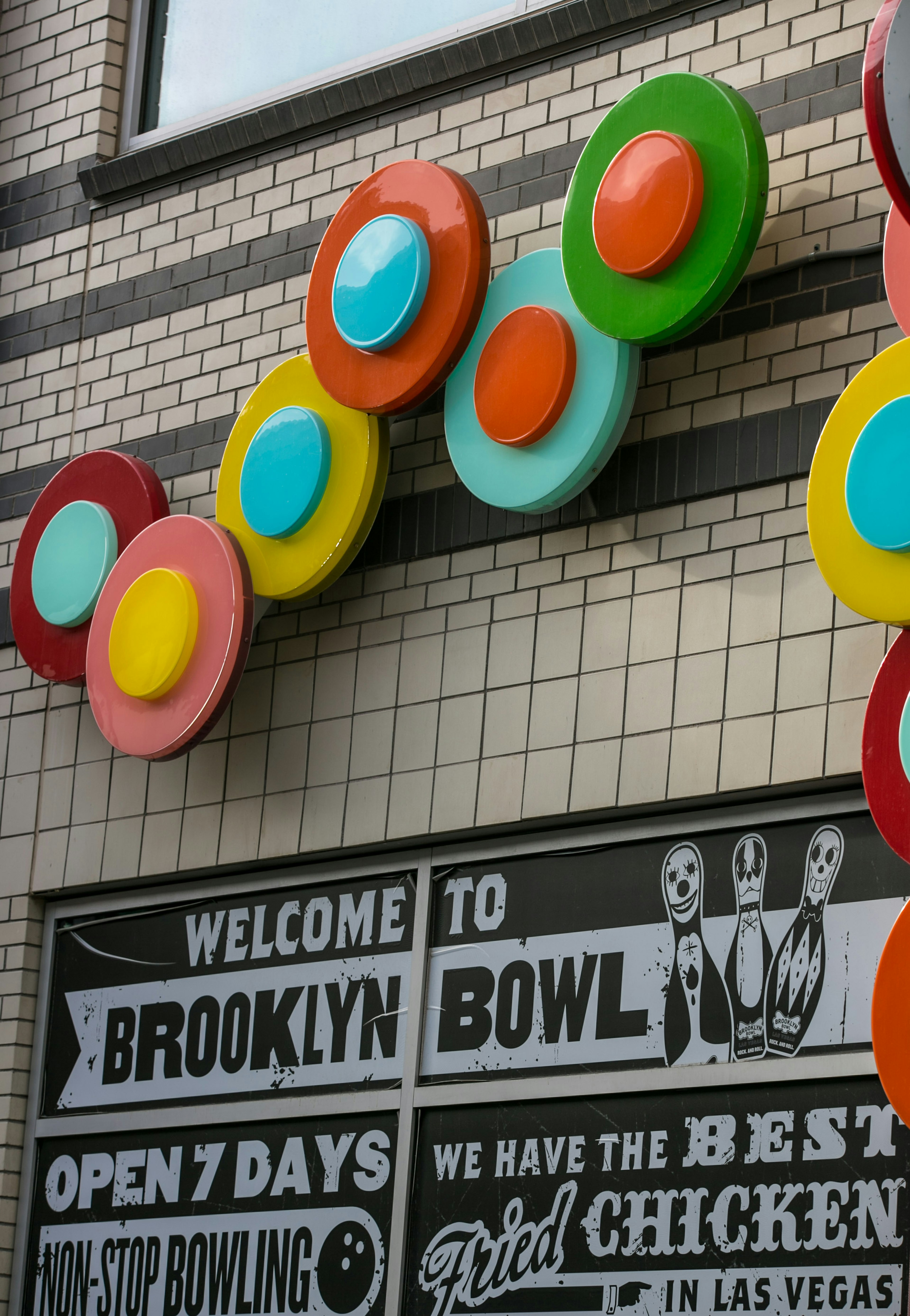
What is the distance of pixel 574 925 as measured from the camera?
20.3ft

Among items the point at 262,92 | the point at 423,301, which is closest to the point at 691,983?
the point at 423,301

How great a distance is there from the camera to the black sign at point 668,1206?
5.28 metres

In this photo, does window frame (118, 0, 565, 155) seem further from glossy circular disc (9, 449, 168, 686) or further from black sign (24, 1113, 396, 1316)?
black sign (24, 1113, 396, 1316)

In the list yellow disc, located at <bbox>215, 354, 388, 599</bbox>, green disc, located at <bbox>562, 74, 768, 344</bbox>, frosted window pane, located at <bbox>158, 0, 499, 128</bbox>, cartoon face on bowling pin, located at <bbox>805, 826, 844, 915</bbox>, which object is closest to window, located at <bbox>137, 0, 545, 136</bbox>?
frosted window pane, located at <bbox>158, 0, 499, 128</bbox>

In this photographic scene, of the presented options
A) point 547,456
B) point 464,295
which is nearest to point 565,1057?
point 547,456

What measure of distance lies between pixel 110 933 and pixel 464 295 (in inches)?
114

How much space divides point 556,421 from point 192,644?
1.66 m

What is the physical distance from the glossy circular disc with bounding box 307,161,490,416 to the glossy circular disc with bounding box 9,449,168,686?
39.1 inches

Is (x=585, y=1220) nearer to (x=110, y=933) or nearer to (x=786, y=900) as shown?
(x=786, y=900)

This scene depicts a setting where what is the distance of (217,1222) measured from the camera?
6.78m

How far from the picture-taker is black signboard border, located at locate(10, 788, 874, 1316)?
5.70m

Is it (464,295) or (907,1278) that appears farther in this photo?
(464,295)

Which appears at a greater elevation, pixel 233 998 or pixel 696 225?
pixel 696 225

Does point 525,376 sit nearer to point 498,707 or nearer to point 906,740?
point 498,707
